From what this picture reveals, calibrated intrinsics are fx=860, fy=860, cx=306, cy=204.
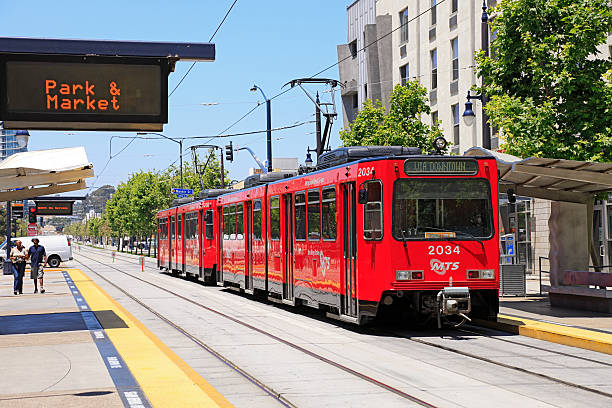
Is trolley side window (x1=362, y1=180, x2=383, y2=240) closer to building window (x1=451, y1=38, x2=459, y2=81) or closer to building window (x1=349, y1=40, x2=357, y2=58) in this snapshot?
building window (x1=451, y1=38, x2=459, y2=81)

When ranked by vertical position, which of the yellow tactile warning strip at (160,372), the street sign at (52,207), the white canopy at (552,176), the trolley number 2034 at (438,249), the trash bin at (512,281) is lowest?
the yellow tactile warning strip at (160,372)

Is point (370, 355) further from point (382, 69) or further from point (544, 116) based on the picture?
point (382, 69)

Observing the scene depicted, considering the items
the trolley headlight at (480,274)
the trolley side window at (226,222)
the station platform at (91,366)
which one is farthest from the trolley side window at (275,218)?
the trolley headlight at (480,274)

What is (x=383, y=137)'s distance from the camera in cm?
3209

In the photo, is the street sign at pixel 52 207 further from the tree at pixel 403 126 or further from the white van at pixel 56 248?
the tree at pixel 403 126

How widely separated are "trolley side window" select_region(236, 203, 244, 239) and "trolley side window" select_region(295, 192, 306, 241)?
19.2ft

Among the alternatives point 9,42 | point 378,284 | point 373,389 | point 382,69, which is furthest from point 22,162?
point 382,69

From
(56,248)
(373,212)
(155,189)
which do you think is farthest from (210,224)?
(155,189)

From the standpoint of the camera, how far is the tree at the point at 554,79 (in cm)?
1919

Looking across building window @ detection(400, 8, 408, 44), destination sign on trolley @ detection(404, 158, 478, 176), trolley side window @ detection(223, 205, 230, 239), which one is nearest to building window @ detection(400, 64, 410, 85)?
building window @ detection(400, 8, 408, 44)

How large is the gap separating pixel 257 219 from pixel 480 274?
8908mm

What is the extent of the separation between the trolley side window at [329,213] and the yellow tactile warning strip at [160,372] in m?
3.84

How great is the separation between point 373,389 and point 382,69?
141 feet

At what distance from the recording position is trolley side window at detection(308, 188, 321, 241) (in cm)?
1723
